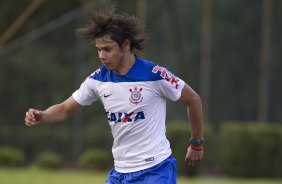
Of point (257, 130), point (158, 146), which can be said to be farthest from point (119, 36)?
point (257, 130)

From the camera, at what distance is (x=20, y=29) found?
75.6 feet

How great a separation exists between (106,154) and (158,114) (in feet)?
56.0

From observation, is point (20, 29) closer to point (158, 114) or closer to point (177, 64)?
point (177, 64)

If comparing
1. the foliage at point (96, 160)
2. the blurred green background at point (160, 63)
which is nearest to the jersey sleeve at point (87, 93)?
the foliage at point (96, 160)

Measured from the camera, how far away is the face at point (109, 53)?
6191 millimetres

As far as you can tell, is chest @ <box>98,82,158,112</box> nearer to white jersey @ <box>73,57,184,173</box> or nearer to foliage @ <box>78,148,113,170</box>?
white jersey @ <box>73,57,184,173</box>

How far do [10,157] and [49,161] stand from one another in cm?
116

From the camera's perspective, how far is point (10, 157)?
23.3m

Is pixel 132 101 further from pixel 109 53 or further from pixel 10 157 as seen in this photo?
pixel 10 157

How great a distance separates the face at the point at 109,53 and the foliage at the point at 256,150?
596 inches

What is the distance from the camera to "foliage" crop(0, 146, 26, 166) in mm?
23078

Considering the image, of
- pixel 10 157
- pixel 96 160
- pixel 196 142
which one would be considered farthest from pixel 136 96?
pixel 10 157

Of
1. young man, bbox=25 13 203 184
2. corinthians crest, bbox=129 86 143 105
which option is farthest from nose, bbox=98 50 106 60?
corinthians crest, bbox=129 86 143 105

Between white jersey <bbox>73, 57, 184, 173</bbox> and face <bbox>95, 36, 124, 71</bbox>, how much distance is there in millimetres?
118
